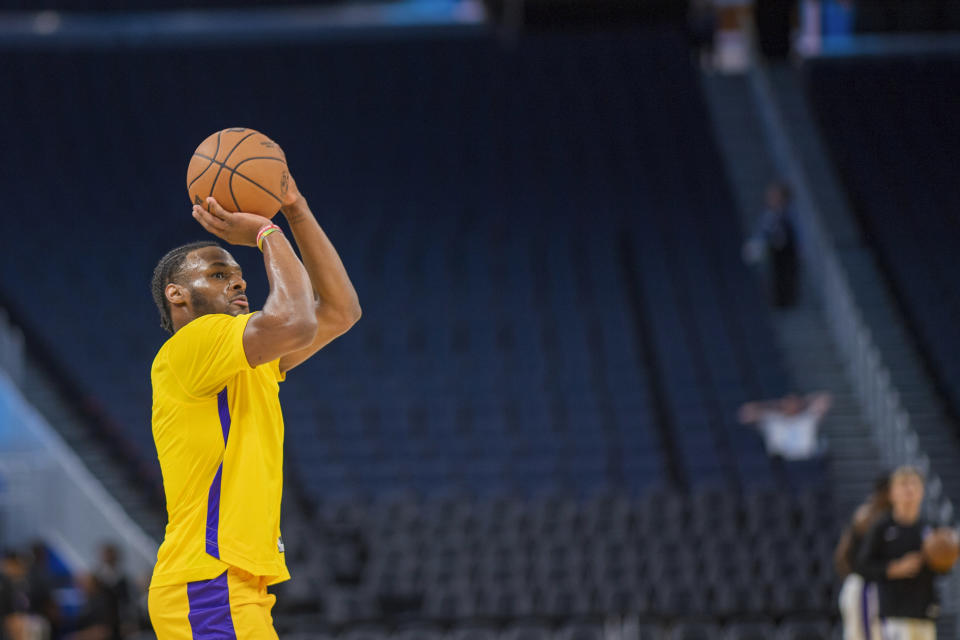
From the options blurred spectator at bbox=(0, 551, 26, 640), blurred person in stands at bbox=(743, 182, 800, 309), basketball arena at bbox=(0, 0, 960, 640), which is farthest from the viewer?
blurred person in stands at bbox=(743, 182, 800, 309)

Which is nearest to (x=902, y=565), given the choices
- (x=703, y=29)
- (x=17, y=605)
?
(x=17, y=605)

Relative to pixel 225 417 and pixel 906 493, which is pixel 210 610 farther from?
pixel 906 493

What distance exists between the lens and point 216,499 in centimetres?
298

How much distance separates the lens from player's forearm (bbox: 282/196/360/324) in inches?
120

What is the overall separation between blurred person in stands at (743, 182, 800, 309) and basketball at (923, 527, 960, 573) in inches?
344

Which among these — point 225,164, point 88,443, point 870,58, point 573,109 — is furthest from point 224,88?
point 225,164

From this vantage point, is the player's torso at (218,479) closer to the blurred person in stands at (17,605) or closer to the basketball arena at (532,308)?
the basketball arena at (532,308)

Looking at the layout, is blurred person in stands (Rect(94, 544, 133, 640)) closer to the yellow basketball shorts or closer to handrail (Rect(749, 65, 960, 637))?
handrail (Rect(749, 65, 960, 637))

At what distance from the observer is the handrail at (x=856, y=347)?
11.1 metres

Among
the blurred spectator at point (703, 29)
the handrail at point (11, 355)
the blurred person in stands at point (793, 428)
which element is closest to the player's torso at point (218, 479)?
the blurred person in stands at point (793, 428)

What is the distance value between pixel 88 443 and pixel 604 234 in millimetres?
6929

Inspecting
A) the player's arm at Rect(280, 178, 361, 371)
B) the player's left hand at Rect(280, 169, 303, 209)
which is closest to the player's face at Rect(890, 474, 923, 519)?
the player's arm at Rect(280, 178, 361, 371)

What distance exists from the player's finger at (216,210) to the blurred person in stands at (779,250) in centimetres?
1238

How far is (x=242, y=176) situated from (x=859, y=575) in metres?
4.69
